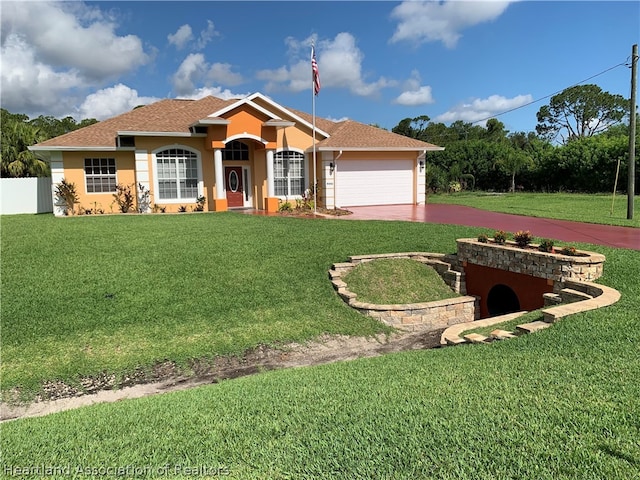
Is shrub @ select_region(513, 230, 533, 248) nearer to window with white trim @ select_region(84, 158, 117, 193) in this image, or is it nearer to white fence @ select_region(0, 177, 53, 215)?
window with white trim @ select_region(84, 158, 117, 193)

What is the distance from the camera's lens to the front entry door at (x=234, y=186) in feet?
73.7

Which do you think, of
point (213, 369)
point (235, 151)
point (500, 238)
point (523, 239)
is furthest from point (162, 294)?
point (235, 151)

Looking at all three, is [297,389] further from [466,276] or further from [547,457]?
[466,276]

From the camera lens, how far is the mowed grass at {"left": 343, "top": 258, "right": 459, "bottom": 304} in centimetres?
1029

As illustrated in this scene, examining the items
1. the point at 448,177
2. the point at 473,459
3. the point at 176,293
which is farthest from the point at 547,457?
the point at 448,177

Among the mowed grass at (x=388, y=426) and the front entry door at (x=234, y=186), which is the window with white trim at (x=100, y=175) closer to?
the front entry door at (x=234, y=186)

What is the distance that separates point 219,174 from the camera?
2053 centimetres

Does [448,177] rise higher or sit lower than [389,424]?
higher

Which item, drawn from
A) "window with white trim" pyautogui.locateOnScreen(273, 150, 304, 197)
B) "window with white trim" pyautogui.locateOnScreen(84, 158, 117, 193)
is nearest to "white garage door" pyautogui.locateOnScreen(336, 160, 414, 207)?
"window with white trim" pyautogui.locateOnScreen(273, 150, 304, 197)

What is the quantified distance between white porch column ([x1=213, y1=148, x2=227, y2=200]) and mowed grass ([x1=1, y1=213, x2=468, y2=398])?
6648 millimetres

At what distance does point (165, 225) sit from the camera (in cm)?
1527

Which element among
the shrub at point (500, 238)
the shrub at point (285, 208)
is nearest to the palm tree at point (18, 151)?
the shrub at point (285, 208)

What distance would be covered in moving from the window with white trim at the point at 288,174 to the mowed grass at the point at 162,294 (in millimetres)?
8307

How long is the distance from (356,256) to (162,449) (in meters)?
8.47
